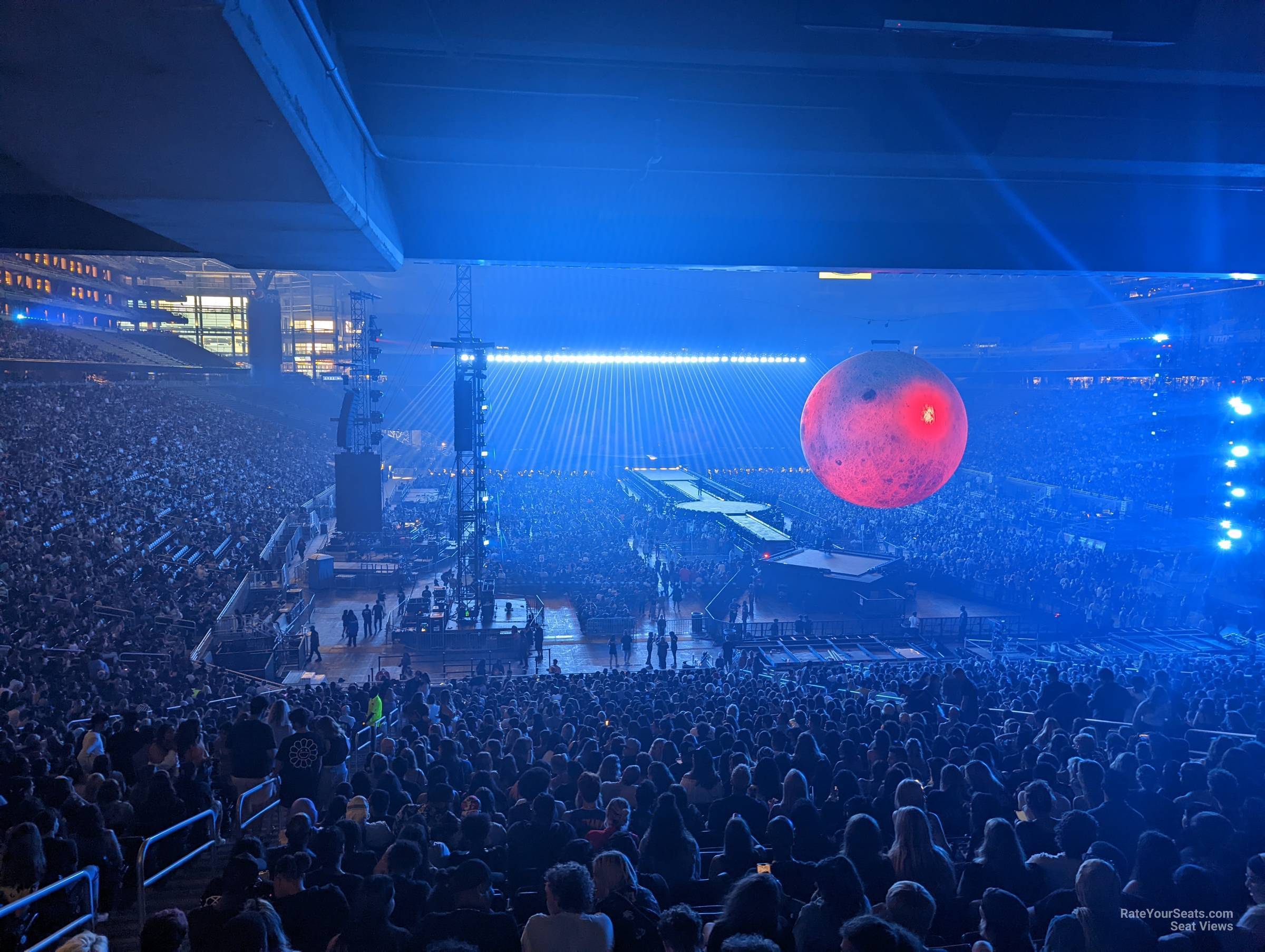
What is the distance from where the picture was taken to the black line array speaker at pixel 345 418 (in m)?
19.3

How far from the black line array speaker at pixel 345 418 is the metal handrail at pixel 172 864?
573 inches

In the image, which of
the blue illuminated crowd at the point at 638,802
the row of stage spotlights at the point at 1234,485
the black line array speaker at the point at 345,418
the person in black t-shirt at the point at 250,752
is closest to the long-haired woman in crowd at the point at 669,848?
the blue illuminated crowd at the point at 638,802

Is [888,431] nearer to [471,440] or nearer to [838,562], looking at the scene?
[471,440]

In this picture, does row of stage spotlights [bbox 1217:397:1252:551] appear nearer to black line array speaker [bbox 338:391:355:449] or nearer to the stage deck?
the stage deck

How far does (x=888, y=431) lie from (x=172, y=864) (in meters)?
5.26

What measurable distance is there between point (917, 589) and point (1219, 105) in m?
22.3

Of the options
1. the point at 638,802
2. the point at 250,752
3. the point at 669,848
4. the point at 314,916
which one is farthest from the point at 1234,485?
the point at 314,916

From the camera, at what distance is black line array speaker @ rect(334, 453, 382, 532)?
18.2 m

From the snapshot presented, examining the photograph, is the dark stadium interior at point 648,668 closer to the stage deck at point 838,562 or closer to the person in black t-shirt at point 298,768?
the person in black t-shirt at point 298,768

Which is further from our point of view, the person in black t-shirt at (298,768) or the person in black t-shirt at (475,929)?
the person in black t-shirt at (298,768)

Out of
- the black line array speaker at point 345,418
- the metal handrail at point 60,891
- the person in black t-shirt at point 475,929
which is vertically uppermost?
the black line array speaker at point 345,418

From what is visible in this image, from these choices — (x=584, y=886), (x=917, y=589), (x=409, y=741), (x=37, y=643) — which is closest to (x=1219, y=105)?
(x=584, y=886)

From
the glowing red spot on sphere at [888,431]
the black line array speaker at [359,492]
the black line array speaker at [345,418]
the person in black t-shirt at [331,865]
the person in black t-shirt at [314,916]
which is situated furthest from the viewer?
the black line array speaker at [345,418]

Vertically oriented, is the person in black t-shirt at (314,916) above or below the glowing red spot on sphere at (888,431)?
below
